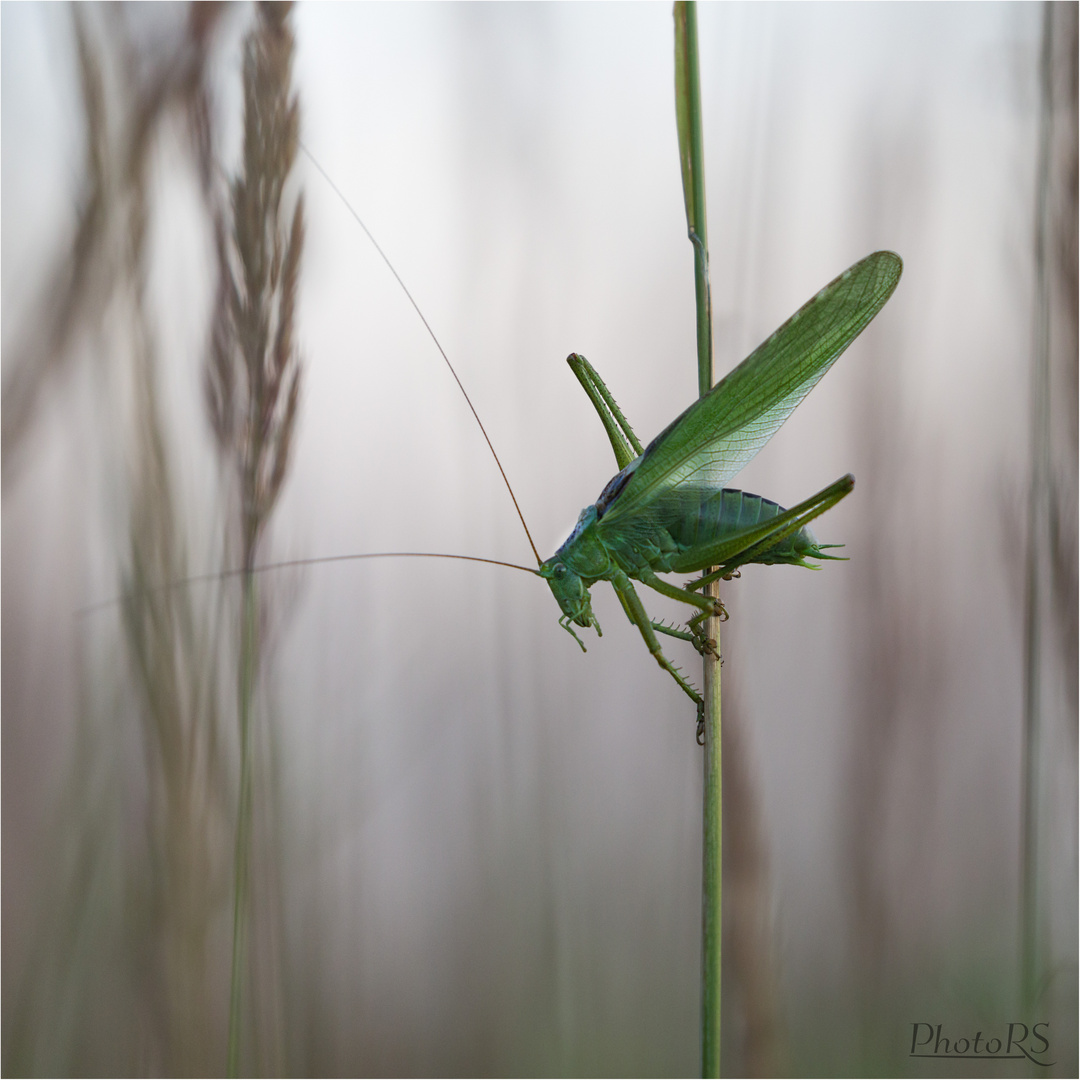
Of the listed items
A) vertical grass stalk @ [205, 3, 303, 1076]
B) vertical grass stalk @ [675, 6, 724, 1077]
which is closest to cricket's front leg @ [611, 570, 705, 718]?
vertical grass stalk @ [675, 6, 724, 1077]

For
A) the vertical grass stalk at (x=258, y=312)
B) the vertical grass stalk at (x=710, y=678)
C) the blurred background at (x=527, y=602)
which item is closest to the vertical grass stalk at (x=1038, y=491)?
the blurred background at (x=527, y=602)

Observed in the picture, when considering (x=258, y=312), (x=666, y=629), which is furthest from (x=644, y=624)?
(x=258, y=312)

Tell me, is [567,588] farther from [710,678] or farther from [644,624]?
[710,678]

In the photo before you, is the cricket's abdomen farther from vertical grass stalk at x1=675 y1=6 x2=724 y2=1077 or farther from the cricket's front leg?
vertical grass stalk at x1=675 y1=6 x2=724 y2=1077

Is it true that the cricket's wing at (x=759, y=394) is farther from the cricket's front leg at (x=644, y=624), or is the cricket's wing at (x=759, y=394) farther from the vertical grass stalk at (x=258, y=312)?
the vertical grass stalk at (x=258, y=312)

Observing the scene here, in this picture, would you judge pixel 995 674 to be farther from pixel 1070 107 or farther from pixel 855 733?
pixel 1070 107
